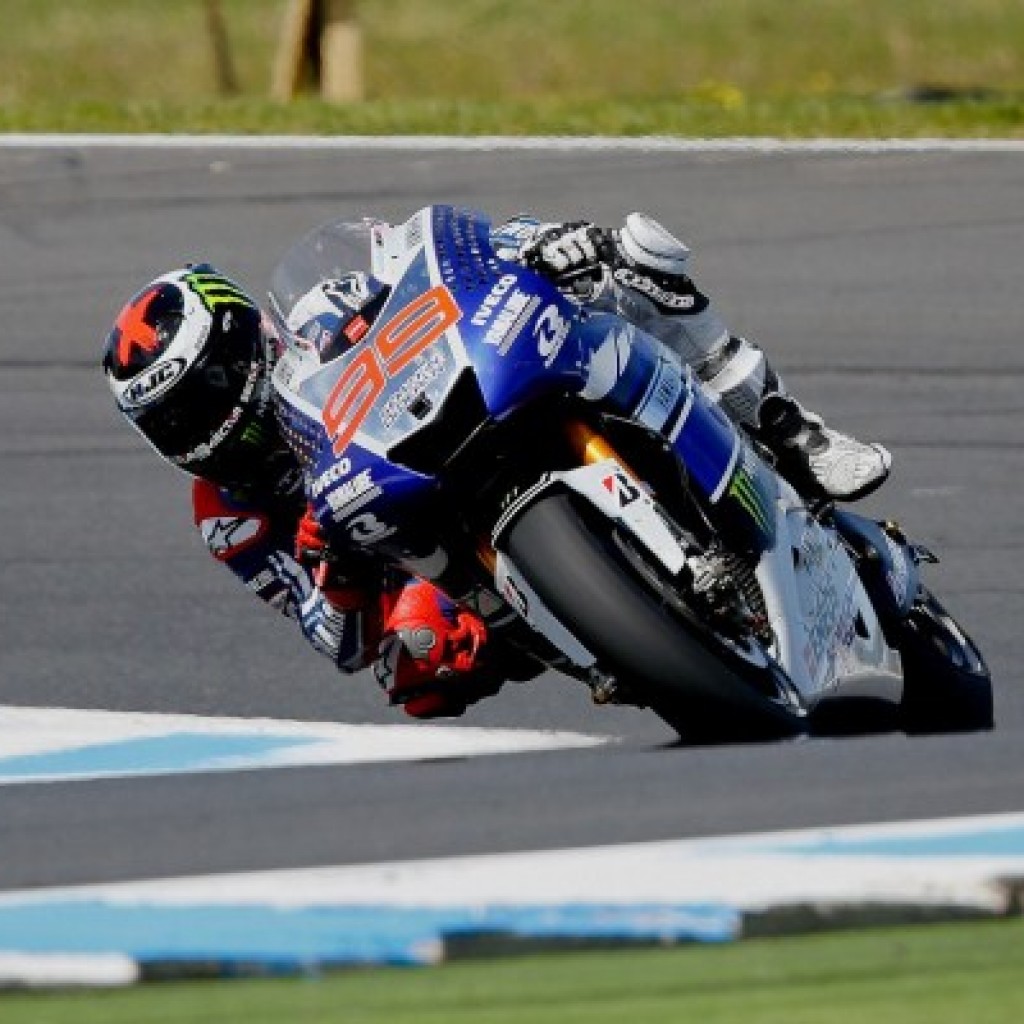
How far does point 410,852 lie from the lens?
446cm

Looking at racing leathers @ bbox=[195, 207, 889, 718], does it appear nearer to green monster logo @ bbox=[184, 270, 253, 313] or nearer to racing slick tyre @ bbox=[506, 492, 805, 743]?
green monster logo @ bbox=[184, 270, 253, 313]

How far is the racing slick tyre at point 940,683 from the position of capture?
6.49 meters

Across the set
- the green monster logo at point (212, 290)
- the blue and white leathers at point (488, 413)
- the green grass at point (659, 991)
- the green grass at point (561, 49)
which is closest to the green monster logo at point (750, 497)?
the blue and white leathers at point (488, 413)

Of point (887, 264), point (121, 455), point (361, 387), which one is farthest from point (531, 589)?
point (887, 264)

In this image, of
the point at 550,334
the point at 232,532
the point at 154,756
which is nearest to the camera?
the point at 550,334

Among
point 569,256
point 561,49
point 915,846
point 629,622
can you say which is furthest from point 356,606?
point 561,49

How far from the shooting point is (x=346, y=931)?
4.09 metres

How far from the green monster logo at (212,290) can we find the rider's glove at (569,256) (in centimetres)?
59

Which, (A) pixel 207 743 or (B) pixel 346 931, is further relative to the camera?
(A) pixel 207 743

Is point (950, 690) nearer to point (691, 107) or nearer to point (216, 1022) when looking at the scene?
point (216, 1022)

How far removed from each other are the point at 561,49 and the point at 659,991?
61.0 feet

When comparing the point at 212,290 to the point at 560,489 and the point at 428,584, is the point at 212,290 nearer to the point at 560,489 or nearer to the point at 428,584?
the point at 428,584

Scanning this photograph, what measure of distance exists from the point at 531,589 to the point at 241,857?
123 centimetres

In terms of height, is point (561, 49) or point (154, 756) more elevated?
point (154, 756)
